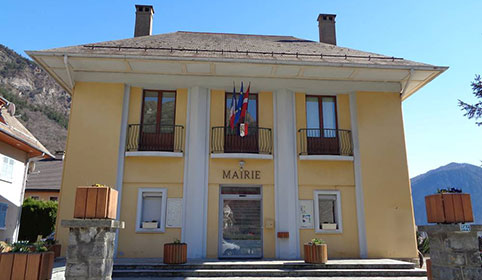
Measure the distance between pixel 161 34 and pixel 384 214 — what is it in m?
11.3

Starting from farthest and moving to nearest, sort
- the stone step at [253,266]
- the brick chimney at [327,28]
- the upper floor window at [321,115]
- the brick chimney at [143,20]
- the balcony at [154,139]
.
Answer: the brick chimney at [327,28] → the brick chimney at [143,20] → the upper floor window at [321,115] → the balcony at [154,139] → the stone step at [253,266]

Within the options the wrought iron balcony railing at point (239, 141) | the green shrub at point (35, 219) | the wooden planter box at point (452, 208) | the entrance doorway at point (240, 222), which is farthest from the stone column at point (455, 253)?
the green shrub at point (35, 219)

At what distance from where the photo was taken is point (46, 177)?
30922 mm

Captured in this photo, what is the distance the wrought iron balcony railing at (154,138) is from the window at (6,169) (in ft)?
16.3

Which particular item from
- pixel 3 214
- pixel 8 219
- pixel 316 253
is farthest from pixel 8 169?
pixel 316 253

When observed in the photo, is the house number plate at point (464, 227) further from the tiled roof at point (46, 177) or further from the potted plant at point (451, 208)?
the tiled roof at point (46, 177)

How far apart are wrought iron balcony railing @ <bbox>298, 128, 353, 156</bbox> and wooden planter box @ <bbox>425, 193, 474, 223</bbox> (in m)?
6.42

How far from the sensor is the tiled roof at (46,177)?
2933 centimetres

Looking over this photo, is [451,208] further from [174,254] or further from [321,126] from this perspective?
[321,126]

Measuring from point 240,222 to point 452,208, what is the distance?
7223 millimetres

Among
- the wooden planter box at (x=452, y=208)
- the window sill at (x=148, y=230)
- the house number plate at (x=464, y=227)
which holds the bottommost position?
the window sill at (x=148, y=230)

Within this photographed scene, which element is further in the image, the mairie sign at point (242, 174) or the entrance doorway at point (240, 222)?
the mairie sign at point (242, 174)

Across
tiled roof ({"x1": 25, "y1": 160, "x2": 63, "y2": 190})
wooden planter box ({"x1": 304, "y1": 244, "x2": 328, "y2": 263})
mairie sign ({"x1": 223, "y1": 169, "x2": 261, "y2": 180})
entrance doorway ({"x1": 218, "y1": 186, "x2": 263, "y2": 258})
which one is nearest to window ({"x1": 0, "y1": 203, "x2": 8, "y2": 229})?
entrance doorway ({"x1": 218, "y1": 186, "x2": 263, "y2": 258})

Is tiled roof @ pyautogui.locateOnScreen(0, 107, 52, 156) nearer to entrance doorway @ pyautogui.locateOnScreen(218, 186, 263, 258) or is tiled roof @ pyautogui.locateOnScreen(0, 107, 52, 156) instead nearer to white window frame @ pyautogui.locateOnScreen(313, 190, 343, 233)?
entrance doorway @ pyautogui.locateOnScreen(218, 186, 263, 258)
